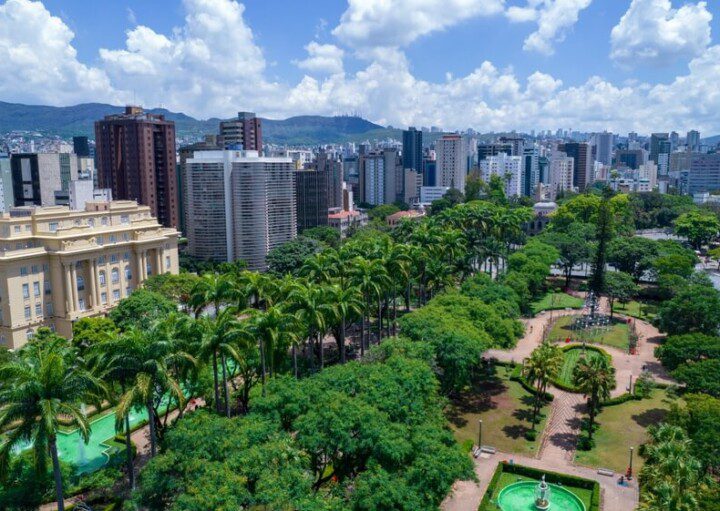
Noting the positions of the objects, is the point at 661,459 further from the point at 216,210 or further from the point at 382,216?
the point at 382,216

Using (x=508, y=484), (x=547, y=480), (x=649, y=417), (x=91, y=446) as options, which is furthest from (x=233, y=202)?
(x=547, y=480)

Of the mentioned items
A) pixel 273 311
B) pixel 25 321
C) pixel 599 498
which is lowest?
pixel 599 498

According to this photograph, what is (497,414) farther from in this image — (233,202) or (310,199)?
(310,199)

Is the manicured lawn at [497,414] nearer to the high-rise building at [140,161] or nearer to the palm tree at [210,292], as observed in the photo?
the palm tree at [210,292]

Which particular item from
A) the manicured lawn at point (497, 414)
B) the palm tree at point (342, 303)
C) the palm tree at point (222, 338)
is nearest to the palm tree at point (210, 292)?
the palm tree at point (342, 303)

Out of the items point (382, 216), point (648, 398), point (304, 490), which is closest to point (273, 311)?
point (304, 490)

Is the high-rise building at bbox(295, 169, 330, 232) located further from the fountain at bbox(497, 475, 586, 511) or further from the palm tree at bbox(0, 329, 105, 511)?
the palm tree at bbox(0, 329, 105, 511)
